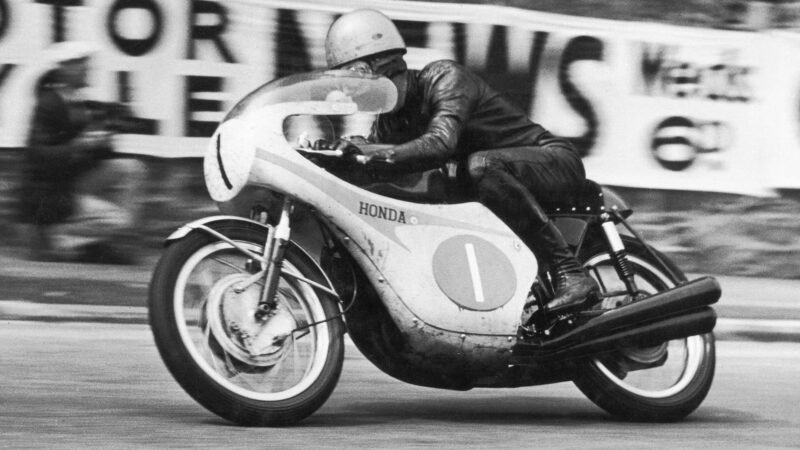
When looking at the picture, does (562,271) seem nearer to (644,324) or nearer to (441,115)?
(644,324)

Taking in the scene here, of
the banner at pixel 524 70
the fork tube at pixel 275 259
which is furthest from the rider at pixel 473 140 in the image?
the banner at pixel 524 70

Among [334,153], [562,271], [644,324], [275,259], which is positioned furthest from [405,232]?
[644,324]

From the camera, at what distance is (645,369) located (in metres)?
6.23

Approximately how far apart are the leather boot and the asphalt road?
490mm

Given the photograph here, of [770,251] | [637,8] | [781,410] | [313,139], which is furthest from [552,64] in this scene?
[313,139]

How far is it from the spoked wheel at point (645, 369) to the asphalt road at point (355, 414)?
8 centimetres

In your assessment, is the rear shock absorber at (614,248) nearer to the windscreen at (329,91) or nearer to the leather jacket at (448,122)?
the leather jacket at (448,122)

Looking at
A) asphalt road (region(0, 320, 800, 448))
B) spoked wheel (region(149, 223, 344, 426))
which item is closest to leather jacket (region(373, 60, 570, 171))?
spoked wheel (region(149, 223, 344, 426))

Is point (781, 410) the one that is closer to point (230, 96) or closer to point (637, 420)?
point (637, 420)

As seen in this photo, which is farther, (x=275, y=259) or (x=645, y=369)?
(x=645, y=369)

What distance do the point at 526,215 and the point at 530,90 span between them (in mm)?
5753

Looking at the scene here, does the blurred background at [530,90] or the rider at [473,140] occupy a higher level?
the rider at [473,140]

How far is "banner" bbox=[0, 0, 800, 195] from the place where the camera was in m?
10.5

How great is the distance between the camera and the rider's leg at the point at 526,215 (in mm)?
5809
